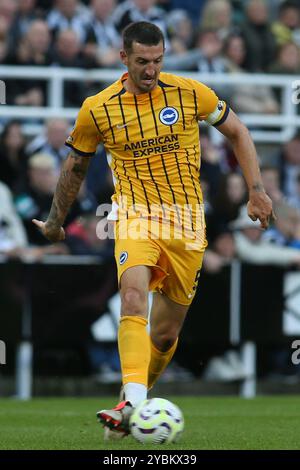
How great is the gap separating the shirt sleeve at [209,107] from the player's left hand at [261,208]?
622 mm

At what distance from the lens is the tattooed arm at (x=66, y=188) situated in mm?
8219

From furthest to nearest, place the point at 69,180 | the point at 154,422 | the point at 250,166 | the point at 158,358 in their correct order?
the point at 158,358
the point at 69,180
the point at 250,166
the point at 154,422

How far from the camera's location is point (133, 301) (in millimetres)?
7609

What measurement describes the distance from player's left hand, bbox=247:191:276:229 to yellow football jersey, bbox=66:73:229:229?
0.50m

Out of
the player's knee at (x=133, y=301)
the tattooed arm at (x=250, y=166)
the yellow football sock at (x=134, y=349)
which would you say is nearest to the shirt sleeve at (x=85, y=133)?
the tattooed arm at (x=250, y=166)

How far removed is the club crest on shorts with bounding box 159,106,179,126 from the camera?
315 inches

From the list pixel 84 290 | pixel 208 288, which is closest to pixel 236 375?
pixel 208 288

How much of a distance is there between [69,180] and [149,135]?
0.67 m

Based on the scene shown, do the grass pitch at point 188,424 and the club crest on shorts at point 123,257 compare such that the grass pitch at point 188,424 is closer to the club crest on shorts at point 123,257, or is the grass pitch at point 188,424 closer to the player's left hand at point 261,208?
the club crest on shorts at point 123,257

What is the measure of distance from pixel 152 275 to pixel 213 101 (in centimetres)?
124

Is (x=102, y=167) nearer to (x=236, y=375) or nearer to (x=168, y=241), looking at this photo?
(x=236, y=375)

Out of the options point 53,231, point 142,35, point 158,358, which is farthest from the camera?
point 158,358

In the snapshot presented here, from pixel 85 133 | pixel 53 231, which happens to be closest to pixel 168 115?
pixel 85 133

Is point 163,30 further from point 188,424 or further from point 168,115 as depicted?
point 168,115
